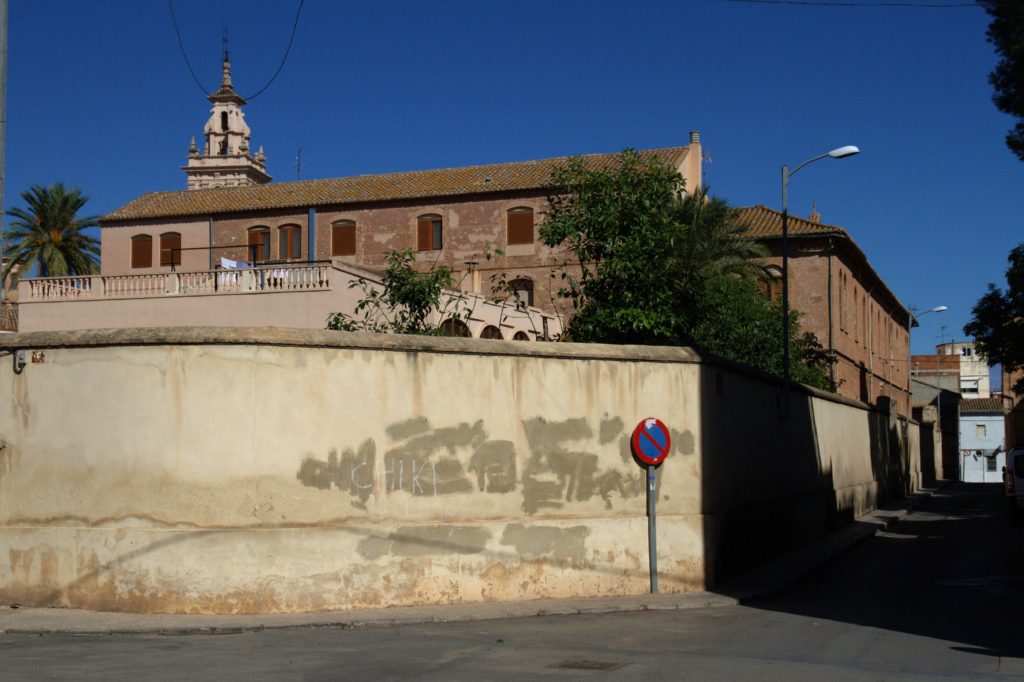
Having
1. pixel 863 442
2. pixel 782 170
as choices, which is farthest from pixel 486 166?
pixel 782 170

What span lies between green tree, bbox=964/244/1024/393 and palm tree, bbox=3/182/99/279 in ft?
140

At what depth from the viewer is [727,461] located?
15.9 m

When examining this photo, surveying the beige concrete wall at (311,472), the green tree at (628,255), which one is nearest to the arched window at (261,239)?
the green tree at (628,255)

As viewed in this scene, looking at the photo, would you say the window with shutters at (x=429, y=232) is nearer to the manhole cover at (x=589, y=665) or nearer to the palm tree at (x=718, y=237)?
the palm tree at (x=718, y=237)

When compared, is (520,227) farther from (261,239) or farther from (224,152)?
(224,152)

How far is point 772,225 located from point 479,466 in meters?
43.8

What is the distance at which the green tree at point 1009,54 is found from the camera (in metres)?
24.2

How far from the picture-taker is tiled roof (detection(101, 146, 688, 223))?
5325 centimetres

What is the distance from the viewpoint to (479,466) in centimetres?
1330

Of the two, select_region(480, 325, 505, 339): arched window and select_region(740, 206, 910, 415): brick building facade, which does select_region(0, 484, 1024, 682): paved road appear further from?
select_region(740, 206, 910, 415): brick building facade

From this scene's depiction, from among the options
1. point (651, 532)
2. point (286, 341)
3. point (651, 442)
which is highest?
point (286, 341)

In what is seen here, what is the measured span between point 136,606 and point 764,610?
276 inches

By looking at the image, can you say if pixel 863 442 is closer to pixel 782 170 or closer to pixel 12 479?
pixel 782 170

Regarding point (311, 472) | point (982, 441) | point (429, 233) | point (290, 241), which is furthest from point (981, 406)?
point (311, 472)
